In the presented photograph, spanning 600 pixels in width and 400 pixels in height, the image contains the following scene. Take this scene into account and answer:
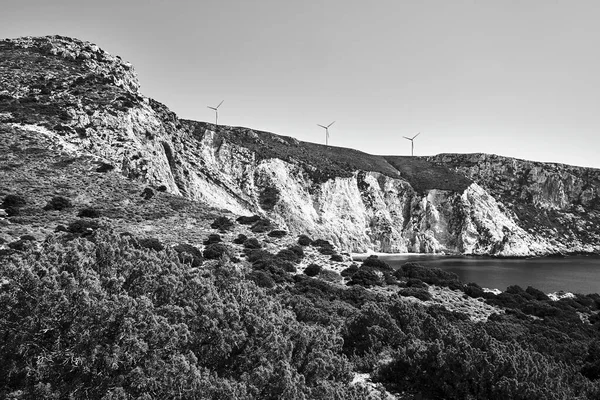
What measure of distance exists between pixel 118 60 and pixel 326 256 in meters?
60.6

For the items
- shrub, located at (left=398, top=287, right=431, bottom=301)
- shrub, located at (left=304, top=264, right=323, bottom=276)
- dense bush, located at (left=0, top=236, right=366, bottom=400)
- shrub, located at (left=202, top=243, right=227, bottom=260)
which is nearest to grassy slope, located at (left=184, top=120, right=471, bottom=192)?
shrub, located at (left=202, top=243, right=227, bottom=260)

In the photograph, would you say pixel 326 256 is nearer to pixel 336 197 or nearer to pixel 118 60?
pixel 118 60

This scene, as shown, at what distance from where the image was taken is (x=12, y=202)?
29328 millimetres

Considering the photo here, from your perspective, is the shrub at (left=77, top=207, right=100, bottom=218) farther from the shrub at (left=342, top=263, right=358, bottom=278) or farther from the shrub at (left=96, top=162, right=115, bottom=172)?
the shrub at (left=342, top=263, right=358, bottom=278)

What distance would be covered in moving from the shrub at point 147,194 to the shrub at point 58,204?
23.5 feet

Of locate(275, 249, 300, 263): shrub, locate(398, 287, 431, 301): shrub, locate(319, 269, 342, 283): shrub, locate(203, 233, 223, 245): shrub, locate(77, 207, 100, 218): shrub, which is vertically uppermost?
locate(77, 207, 100, 218): shrub

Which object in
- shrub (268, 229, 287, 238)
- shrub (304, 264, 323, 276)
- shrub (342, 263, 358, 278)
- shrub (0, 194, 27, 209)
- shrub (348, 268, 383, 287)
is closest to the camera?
shrub (348, 268, 383, 287)

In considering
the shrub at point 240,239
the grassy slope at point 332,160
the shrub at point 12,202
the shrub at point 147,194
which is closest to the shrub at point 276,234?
the shrub at point 240,239

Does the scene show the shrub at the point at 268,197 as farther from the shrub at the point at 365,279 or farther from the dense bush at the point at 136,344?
the dense bush at the point at 136,344

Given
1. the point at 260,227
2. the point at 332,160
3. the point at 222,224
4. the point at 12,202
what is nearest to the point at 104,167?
the point at 12,202

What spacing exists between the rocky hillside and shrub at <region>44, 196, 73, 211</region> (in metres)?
4.69

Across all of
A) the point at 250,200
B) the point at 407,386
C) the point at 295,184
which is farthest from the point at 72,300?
the point at 295,184

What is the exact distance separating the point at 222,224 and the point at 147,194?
8939mm

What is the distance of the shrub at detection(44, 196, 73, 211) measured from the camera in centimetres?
3077
